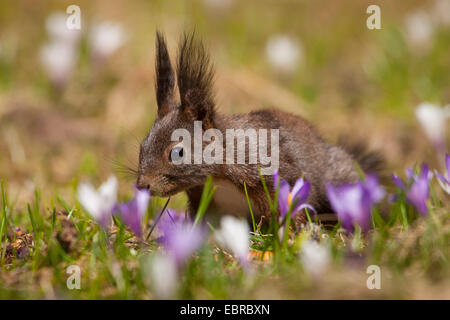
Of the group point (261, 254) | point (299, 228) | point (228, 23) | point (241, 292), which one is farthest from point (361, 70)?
point (241, 292)

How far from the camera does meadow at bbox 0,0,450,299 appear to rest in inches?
94.2

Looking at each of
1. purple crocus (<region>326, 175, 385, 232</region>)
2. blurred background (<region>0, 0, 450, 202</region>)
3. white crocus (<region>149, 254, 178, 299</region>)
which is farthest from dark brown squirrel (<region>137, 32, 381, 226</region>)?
blurred background (<region>0, 0, 450, 202</region>)

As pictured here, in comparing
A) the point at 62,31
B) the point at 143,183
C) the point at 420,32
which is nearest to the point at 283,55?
the point at 420,32

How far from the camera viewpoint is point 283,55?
20.4 ft

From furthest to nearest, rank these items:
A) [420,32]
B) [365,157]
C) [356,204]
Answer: [420,32]
[365,157]
[356,204]

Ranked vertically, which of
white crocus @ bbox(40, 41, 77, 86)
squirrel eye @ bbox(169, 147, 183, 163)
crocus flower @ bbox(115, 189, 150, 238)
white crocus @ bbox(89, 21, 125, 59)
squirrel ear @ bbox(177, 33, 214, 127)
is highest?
white crocus @ bbox(89, 21, 125, 59)

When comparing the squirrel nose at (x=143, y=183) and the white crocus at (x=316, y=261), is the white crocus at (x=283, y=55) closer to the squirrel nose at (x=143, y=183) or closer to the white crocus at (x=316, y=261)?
the squirrel nose at (x=143, y=183)

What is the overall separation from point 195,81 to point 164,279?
1286 mm

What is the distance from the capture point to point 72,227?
275 cm

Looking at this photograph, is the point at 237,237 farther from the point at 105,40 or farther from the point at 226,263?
the point at 105,40

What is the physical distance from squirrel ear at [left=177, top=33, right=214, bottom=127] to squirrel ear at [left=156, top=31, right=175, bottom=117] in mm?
143

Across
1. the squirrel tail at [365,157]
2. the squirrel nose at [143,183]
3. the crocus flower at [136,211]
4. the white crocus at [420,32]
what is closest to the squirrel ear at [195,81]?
the squirrel nose at [143,183]

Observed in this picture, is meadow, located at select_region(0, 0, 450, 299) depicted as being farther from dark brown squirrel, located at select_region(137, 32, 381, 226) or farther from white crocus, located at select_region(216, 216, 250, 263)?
dark brown squirrel, located at select_region(137, 32, 381, 226)

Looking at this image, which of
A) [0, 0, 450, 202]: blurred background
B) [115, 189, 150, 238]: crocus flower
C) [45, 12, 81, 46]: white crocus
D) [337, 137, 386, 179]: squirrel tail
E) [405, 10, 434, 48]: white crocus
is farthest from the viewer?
[405, 10, 434, 48]: white crocus
